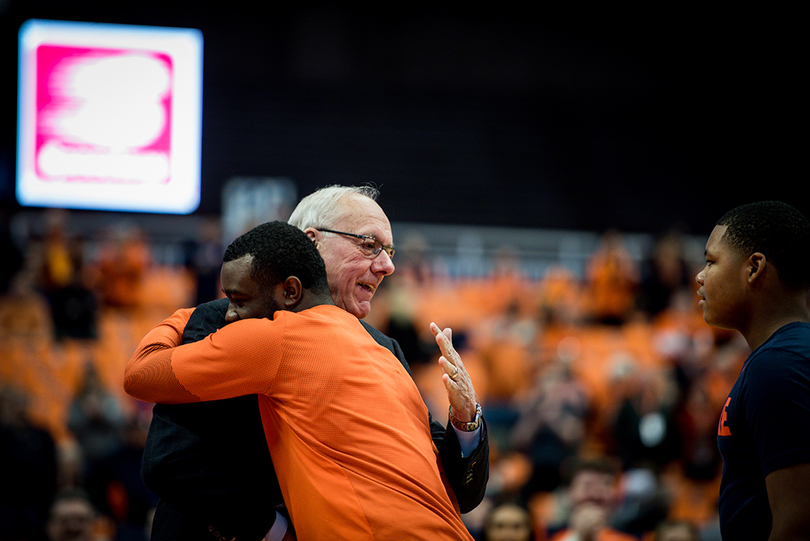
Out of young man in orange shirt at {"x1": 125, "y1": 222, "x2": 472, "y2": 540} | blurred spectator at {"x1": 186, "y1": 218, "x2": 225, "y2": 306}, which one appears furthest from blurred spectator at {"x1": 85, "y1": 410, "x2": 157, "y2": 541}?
young man in orange shirt at {"x1": 125, "y1": 222, "x2": 472, "y2": 540}

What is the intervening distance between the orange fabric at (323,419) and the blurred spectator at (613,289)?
7.95m

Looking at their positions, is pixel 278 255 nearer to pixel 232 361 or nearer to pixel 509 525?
pixel 232 361

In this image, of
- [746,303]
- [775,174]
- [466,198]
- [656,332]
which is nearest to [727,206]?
[775,174]

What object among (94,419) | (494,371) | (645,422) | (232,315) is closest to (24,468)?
(94,419)

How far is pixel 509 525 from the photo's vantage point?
4246mm

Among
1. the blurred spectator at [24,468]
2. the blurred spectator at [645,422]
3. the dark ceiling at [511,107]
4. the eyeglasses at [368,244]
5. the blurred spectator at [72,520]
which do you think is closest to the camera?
the eyeglasses at [368,244]

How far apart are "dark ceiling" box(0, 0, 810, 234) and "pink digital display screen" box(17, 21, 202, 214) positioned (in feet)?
11.0

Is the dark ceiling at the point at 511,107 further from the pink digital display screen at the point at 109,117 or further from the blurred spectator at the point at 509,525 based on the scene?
the blurred spectator at the point at 509,525

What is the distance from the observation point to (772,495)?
174 centimetres

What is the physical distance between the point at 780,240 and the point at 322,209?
131 centimetres

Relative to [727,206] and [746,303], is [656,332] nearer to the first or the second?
[727,206]

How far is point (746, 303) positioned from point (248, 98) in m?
12.3

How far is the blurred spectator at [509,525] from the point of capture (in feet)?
13.9

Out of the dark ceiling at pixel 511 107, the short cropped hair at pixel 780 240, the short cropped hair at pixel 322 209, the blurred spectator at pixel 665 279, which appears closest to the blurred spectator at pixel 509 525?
the short cropped hair at pixel 322 209
